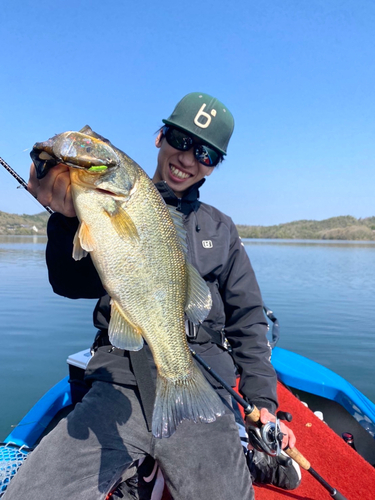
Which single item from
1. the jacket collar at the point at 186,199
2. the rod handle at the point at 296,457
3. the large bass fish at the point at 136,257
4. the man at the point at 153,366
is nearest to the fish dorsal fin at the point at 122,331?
the large bass fish at the point at 136,257

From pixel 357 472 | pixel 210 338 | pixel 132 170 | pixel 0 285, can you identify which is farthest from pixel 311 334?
pixel 0 285

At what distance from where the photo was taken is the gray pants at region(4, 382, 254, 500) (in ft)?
7.00

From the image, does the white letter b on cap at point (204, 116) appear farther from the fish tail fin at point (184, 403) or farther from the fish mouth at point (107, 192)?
the fish tail fin at point (184, 403)

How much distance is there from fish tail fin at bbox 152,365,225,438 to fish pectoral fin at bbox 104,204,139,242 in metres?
0.85

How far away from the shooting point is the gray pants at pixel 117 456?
2.13 meters

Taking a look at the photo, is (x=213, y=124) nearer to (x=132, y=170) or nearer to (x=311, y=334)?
(x=132, y=170)

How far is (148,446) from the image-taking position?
8.11 ft

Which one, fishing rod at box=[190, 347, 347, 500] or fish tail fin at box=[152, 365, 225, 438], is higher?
fish tail fin at box=[152, 365, 225, 438]

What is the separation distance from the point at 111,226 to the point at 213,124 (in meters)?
1.95

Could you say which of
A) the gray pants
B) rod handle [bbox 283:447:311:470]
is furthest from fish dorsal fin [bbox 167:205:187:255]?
rod handle [bbox 283:447:311:470]

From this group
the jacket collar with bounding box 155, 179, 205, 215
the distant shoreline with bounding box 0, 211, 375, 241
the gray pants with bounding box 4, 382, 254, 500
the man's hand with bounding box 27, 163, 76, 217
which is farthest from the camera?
the distant shoreline with bounding box 0, 211, 375, 241

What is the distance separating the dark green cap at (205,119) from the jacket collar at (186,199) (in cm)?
43

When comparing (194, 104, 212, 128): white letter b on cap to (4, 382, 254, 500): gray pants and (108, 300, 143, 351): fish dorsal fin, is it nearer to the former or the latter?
(108, 300, 143, 351): fish dorsal fin

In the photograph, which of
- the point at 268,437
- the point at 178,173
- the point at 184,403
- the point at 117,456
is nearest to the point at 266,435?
the point at 268,437
